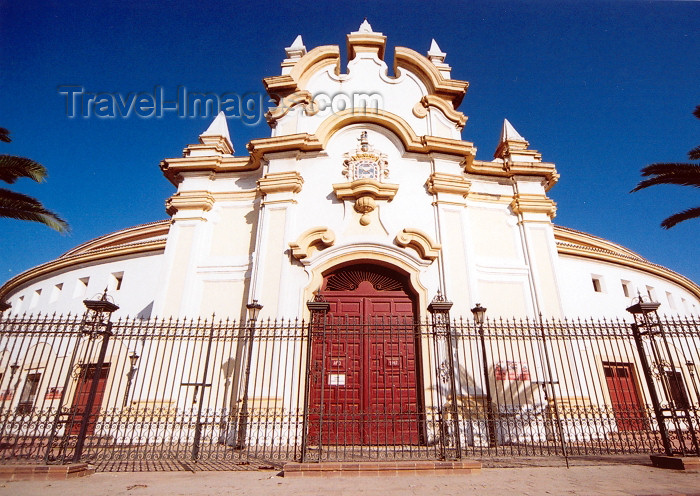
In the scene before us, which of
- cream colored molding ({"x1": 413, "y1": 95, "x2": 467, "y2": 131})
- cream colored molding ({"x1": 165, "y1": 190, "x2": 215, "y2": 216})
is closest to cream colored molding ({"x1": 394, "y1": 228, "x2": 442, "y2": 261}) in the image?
cream colored molding ({"x1": 413, "y1": 95, "x2": 467, "y2": 131})

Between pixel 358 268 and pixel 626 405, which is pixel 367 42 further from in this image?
pixel 626 405

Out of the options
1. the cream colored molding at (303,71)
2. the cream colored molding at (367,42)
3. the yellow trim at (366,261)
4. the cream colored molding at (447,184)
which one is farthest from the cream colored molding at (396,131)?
the yellow trim at (366,261)

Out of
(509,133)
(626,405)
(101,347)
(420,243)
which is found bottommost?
(626,405)

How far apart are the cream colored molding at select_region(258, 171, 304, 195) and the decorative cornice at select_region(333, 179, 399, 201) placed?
3.94ft

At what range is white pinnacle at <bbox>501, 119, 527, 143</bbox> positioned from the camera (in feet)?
48.3

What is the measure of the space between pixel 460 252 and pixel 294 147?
622 cm

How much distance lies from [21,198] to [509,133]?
15561mm

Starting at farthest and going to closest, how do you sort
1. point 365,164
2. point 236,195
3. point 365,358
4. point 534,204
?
point 236,195 → point 534,204 → point 365,164 → point 365,358

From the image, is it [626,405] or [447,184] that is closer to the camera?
[626,405]

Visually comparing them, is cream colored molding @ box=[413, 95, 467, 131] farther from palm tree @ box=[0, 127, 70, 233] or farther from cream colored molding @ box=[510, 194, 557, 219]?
palm tree @ box=[0, 127, 70, 233]

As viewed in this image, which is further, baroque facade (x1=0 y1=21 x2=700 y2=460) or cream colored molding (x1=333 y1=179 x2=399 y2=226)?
cream colored molding (x1=333 y1=179 x2=399 y2=226)

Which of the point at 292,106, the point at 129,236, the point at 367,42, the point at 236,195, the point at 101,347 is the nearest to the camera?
the point at 101,347

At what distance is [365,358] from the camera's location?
10.6 m

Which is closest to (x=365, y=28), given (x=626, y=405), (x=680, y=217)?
(x=680, y=217)
